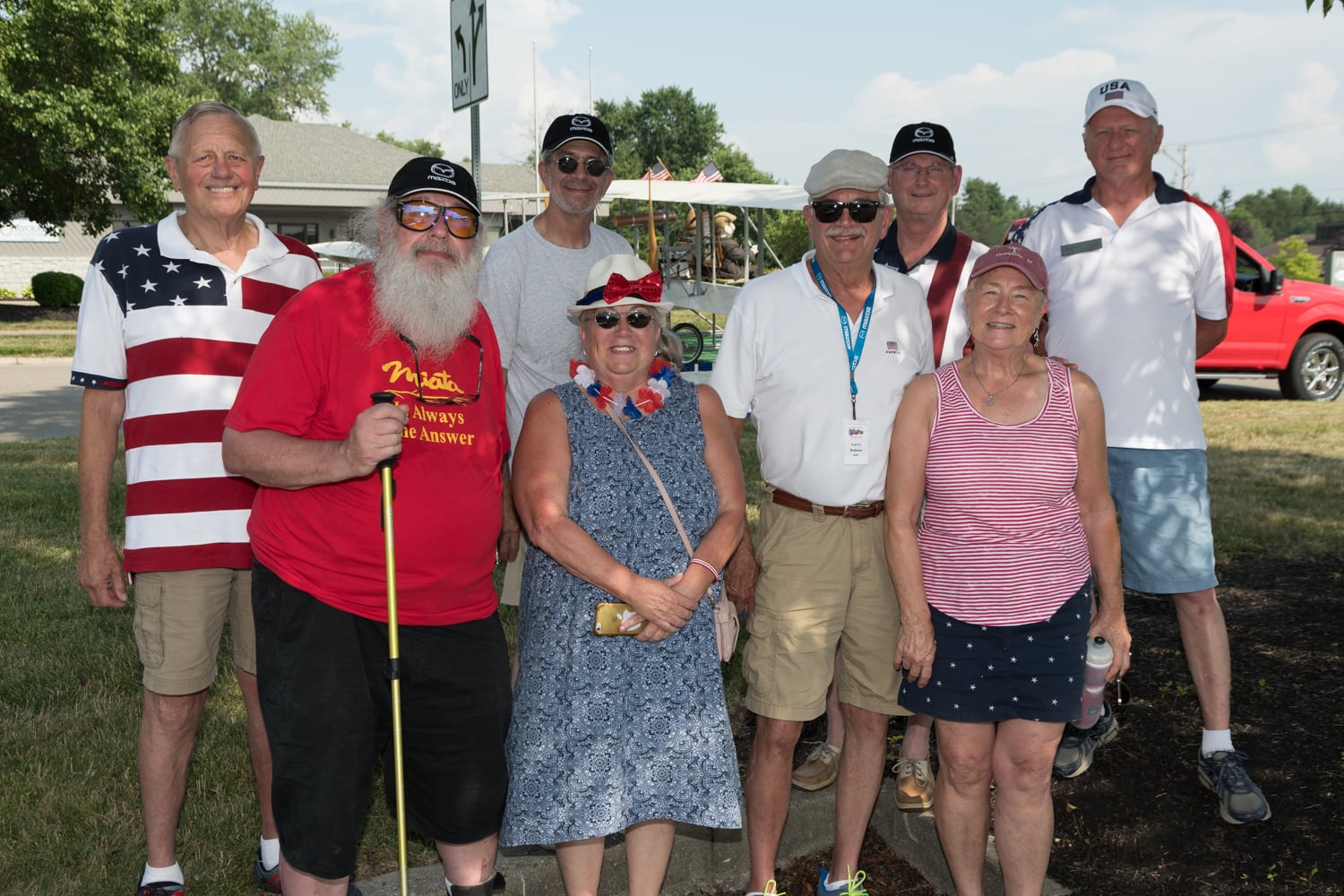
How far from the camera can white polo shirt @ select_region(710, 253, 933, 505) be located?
3.47m

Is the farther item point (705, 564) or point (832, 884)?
point (832, 884)

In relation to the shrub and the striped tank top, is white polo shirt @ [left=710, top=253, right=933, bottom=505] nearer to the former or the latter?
the striped tank top

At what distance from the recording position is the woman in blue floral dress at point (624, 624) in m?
3.15

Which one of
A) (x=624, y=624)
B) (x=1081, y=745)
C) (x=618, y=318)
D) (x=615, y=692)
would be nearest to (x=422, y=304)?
(x=618, y=318)

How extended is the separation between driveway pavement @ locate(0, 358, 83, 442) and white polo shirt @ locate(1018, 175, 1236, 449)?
10900mm

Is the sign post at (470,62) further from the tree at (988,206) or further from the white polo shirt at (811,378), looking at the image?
the tree at (988,206)

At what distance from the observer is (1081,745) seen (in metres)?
4.34

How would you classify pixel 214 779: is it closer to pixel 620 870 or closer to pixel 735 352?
pixel 620 870

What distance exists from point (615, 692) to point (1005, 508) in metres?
1.22

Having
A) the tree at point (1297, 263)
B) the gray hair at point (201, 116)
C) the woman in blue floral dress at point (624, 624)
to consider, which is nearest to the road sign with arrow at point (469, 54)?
the gray hair at point (201, 116)

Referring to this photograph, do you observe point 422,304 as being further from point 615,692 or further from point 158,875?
point 158,875

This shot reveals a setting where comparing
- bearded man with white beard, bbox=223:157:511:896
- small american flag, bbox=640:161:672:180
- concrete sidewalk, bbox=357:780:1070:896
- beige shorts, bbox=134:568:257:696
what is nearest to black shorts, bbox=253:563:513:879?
bearded man with white beard, bbox=223:157:511:896

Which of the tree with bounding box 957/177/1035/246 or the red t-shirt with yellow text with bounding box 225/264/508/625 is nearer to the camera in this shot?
the red t-shirt with yellow text with bounding box 225/264/508/625

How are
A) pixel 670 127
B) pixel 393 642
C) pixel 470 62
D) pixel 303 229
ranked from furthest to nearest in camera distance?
pixel 670 127 < pixel 303 229 < pixel 470 62 < pixel 393 642
